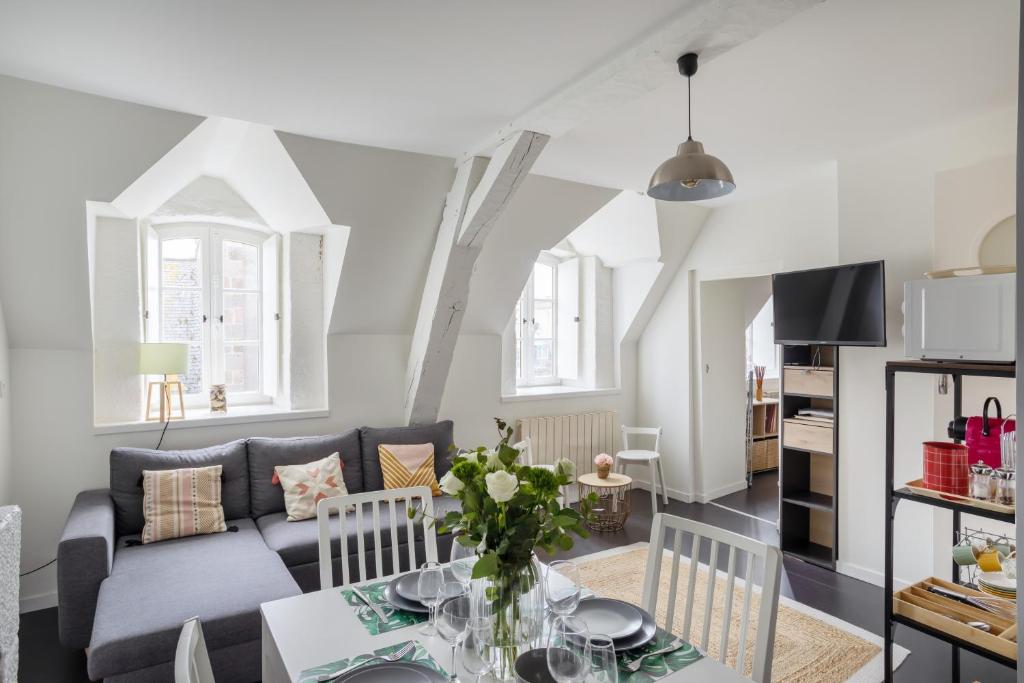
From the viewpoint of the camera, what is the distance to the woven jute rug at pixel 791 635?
258 centimetres

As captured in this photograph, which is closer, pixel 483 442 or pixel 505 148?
pixel 505 148

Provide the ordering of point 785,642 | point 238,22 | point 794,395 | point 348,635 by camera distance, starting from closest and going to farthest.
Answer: point 348,635, point 238,22, point 785,642, point 794,395

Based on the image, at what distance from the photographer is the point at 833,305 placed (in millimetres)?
3533

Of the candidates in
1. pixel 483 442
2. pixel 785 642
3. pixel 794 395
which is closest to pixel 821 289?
pixel 794 395

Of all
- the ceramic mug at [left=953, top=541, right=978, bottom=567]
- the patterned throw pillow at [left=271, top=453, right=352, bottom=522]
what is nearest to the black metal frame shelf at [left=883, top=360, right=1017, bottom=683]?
the ceramic mug at [left=953, top=541, right=978, bottom=567]

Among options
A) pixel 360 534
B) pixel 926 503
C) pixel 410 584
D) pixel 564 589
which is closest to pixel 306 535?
pixel 360 534

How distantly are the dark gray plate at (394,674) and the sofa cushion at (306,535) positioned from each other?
5.40ft

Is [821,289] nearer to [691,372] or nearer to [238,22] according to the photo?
[691,372]

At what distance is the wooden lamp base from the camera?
359cm

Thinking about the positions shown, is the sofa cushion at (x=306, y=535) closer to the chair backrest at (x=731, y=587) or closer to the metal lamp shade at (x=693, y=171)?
the chair backrest at (x=731, y=587)

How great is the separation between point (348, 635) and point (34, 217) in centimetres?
269

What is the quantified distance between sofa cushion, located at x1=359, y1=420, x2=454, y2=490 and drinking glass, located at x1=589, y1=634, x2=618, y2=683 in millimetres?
2739

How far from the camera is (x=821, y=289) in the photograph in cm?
363

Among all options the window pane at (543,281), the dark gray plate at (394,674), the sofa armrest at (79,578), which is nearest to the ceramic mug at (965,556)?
the dark gray plate at (394,674)
